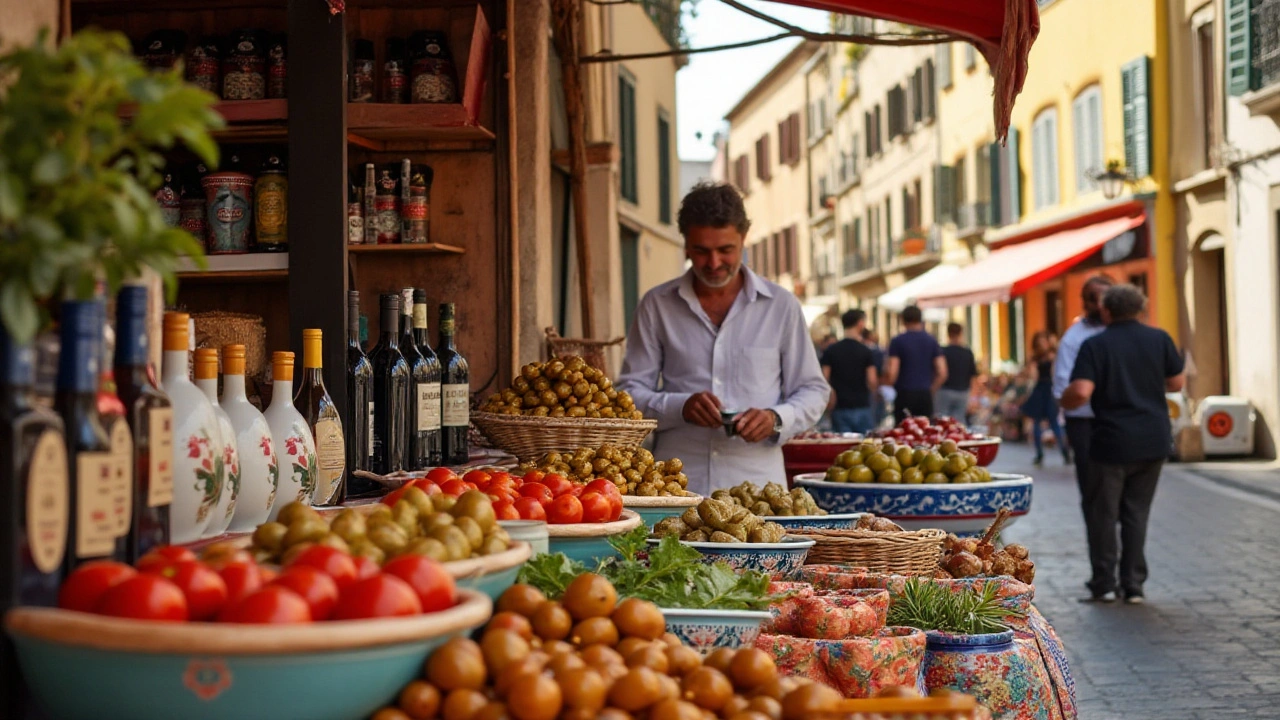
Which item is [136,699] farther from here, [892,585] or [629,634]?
[892,585]

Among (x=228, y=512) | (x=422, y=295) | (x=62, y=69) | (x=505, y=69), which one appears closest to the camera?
(x=62, y=69)

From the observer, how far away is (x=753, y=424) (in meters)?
5.19

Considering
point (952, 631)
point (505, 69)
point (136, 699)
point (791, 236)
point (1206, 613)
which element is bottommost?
point (1206, 613)

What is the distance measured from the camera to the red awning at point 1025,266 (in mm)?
22500

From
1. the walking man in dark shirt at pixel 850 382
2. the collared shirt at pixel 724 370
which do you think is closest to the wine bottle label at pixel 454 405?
the collared shirt at pixel 724 370

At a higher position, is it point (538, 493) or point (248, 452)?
point (248, 452)

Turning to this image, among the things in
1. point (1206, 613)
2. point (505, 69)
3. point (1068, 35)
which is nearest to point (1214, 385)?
point (1068, 35)

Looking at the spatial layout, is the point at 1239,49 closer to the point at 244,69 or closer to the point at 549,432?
the point at 549,432

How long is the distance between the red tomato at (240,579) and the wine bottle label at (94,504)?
0.55ft

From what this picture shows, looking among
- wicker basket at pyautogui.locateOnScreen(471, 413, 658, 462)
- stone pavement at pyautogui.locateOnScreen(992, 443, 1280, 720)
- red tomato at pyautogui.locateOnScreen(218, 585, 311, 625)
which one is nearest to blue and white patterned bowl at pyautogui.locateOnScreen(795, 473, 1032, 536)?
stone pavement at pyautogui.locateOnScreen(992, 443, 1280, 720)

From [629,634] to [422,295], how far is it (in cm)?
259

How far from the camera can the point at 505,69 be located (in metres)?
6.14

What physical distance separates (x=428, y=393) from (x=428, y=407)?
0.16 ft

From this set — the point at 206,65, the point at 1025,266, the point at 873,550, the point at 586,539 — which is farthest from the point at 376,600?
the point at 1025,266
